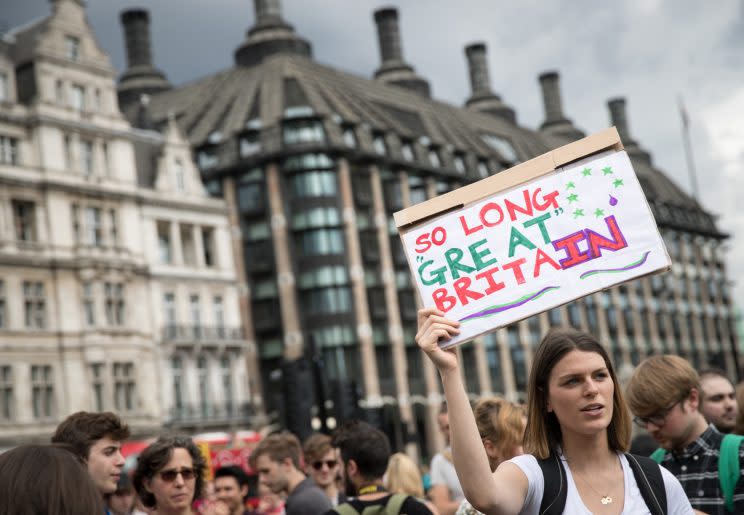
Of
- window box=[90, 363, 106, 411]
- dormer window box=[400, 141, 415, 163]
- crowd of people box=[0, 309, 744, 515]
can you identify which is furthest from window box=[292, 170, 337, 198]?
crowd of people box=[0, 309, 744, 515]

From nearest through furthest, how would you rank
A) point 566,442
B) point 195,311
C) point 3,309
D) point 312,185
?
point 566,442, point 3,309, point 195,311, point 312,185

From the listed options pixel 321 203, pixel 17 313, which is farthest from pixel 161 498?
pixel 321 203

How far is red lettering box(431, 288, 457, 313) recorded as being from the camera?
4746mm

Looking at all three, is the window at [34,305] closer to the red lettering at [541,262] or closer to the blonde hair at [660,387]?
the blonde hair at [660,387]

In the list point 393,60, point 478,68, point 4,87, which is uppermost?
point 478,68

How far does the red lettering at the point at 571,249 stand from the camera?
471 cm

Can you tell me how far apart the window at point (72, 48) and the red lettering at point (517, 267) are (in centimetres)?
4521

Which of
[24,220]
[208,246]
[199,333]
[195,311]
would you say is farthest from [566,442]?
[208,246]

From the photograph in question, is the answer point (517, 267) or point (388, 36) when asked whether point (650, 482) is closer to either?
point (517, 267)

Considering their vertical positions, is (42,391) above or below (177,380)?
below

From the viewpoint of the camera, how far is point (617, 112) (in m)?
118

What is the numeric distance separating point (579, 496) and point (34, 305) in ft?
144

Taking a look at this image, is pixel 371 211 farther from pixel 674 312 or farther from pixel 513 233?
pixel 513 233

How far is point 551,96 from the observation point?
109 m
